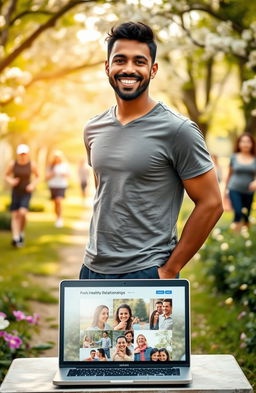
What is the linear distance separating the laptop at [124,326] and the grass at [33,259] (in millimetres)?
5613

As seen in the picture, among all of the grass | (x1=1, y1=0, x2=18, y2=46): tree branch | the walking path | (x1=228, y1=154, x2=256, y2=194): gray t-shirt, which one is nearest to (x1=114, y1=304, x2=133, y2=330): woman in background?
the walking path

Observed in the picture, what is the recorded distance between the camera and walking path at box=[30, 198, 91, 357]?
24.9 feet

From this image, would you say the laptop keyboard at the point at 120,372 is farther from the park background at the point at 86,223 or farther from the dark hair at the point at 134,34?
the park background at the point at 86,223

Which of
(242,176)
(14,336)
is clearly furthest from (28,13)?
(14,336)

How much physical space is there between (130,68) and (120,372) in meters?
1.27

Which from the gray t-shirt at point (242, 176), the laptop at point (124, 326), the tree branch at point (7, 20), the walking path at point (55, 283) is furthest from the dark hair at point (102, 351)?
the gray t-shirt at point (242, 176)

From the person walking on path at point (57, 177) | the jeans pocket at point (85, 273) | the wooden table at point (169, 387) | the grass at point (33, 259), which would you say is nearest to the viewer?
the wooden table at point (169, 387)

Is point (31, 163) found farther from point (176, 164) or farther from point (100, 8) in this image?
point (176, 164)

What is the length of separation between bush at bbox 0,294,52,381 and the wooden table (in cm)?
139

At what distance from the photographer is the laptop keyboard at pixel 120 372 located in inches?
120

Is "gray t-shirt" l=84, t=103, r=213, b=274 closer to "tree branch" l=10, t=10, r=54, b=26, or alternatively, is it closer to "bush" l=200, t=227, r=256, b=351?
"bush" l=200, t=227, r=256, b=351

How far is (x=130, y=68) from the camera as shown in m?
3.29

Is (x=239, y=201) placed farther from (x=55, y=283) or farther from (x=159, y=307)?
(x=159, y=307)

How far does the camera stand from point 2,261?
12727 mm
